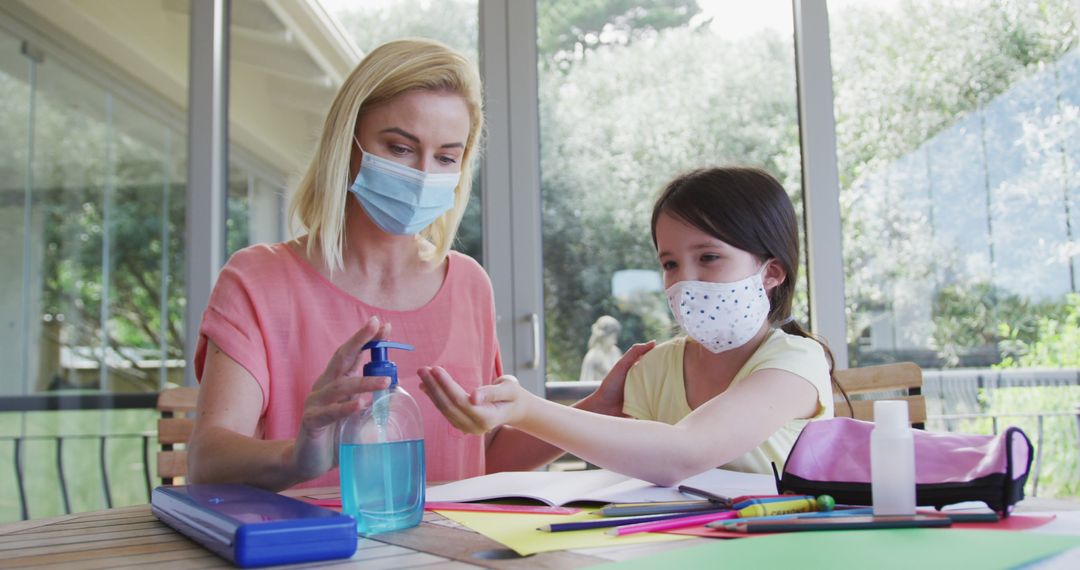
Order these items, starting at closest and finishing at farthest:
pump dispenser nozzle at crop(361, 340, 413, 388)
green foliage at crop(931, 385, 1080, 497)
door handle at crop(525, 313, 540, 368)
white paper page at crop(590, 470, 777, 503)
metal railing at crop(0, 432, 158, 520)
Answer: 1. pump dispenser nozzle at crop(361, 340, 413, 388)
2. white paper page at crop(590, 470, 777, 503)
3. green foliage at crop(931, 385, 1080, 497)
4. door handle at crop(525, 313, 540, 368)
5. metal railing at crop(0, 432, 158, 520)

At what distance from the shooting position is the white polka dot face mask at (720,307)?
137 cm

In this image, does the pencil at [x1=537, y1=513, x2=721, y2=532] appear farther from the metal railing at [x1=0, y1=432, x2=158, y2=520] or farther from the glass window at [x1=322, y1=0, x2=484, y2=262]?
the metal railing at [x1=0, y1=432, x2=158, y2=520]

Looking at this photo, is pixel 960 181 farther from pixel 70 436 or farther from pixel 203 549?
pixel 70 436

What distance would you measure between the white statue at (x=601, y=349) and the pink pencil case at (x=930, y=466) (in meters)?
2.14

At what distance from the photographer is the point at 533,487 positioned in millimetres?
1066

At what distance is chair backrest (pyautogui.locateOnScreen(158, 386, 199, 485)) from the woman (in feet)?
1.51

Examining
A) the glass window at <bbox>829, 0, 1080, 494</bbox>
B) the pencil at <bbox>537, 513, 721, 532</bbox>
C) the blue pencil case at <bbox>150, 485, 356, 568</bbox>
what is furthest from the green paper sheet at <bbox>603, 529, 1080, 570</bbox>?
the glass window at <bbox>829, 0, 1080, 494</bbox>

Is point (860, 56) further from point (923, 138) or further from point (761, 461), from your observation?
point (761, 461)

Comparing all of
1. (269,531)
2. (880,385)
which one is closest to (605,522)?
(269,531)

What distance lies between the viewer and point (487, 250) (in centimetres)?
308

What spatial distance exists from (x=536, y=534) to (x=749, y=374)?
0.56m

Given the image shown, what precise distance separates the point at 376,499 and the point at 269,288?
0.72 m

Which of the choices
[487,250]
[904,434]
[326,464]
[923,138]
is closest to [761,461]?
[904,434]

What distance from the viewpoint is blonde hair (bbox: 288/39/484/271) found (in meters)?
1.51
